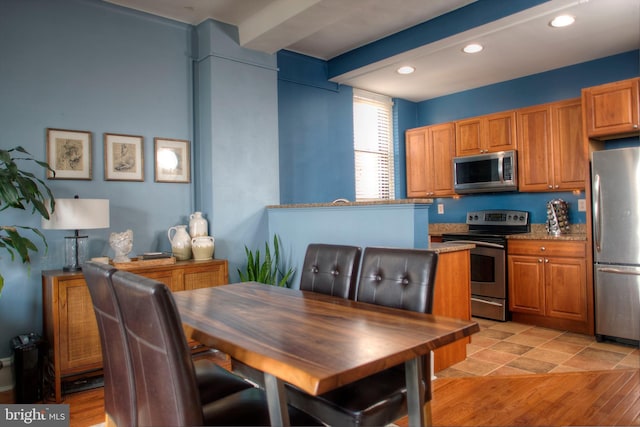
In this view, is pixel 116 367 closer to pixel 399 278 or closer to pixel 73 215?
pixel 399 278

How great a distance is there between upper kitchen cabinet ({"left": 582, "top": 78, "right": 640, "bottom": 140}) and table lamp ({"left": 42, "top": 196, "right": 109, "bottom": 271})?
154 inches

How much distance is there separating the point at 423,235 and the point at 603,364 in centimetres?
170

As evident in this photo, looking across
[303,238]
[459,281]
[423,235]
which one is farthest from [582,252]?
[303,238]

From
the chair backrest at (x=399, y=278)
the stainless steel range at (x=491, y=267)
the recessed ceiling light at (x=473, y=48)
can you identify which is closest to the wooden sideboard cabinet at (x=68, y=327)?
the chair backrest at (x=399, y=278)

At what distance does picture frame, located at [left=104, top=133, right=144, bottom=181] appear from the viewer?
323 cm

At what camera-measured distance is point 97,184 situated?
10.4 feet

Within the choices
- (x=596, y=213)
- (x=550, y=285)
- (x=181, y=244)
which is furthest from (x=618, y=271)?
(x=181, y=244)

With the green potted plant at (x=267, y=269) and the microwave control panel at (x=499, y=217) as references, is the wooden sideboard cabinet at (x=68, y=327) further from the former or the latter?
the microwave control panel at (x=499, y=217)

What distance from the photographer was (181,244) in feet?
11.0

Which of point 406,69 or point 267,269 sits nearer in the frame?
point 267,269

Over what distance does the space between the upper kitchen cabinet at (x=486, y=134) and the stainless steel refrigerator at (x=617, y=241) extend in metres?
1.05

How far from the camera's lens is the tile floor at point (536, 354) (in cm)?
298

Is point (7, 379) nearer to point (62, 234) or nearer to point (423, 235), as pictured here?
point (62, 234)

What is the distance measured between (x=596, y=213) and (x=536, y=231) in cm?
104
